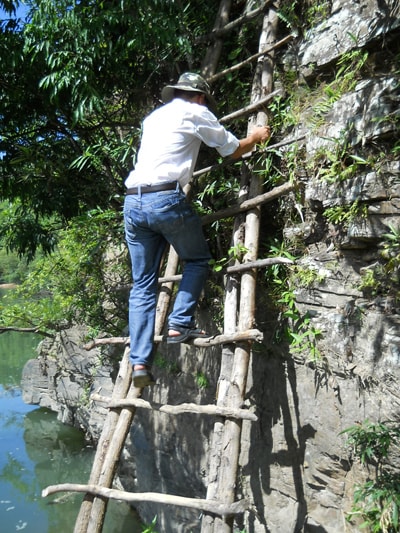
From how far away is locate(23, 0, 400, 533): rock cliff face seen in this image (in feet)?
8.50

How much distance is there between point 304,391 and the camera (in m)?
3.14

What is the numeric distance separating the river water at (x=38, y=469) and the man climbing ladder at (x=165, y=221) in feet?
12.0

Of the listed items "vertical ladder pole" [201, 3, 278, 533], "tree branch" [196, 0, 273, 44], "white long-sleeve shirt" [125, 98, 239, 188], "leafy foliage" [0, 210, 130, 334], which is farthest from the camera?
"leafy foliage" [0, 210, 130, 334]

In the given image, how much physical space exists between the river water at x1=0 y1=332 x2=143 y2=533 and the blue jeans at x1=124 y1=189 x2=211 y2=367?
3.66 metres

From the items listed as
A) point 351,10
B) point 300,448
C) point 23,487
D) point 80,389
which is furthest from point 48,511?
point 351,10

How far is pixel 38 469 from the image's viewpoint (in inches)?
326

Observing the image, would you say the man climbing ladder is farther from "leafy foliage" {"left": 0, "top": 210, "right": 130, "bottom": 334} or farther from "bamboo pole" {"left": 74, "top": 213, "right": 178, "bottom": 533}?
"leafy foliage" {"left": 0, "top": 210, "right": 130, "bottom": 334}

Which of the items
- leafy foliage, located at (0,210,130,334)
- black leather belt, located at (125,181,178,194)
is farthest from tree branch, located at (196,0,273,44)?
black leather belt, located at (125,181,178,194)

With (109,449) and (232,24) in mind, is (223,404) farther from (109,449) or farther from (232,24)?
(232,24)

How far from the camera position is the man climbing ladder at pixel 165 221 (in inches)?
105

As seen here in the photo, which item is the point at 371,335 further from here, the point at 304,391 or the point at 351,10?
the point at 351,10

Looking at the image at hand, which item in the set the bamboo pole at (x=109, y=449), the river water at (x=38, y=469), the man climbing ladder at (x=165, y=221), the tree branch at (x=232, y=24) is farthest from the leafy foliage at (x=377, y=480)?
the river water at (x=38, y=469)

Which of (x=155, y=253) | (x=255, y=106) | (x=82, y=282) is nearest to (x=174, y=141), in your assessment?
(x=155, y=253)

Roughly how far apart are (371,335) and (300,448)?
987 millimetres
